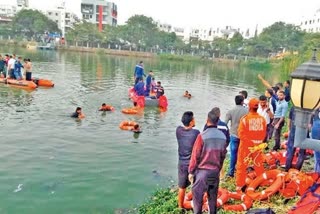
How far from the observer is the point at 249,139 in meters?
6.84

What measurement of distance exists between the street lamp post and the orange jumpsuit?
3.40 meters

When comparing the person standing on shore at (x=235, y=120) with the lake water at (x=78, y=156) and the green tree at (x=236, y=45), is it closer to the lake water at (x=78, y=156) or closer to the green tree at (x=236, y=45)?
the lake water at (x=78, y=156)

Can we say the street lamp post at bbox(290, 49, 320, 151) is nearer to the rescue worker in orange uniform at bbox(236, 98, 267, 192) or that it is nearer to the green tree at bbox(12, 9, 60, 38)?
the rescue worker in orange uniform at bbox(236, 98, 267, 192)

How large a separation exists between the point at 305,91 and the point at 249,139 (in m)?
3.90

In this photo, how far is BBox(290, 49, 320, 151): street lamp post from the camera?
3.02 metres

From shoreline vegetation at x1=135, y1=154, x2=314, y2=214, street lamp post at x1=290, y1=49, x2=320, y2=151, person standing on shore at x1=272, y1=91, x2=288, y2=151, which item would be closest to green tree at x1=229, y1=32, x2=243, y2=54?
person standing on shore at x1=272, y1=91, x2=288, y2=151

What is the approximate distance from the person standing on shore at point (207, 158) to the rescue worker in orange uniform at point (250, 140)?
139 cm

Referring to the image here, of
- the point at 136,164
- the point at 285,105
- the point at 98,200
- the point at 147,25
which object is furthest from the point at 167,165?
the point at 147,25

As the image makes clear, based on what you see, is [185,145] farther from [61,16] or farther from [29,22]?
[61,16]

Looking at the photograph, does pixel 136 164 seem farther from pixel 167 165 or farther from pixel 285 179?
pixel 285 179

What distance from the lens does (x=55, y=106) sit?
16938 millimetres

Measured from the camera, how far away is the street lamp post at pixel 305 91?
119 inches

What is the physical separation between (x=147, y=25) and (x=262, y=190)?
8475 centimetres

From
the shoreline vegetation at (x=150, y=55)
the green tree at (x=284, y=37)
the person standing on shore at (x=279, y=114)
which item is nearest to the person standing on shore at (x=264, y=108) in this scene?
the person standing on shore at (x=279, y=114)
